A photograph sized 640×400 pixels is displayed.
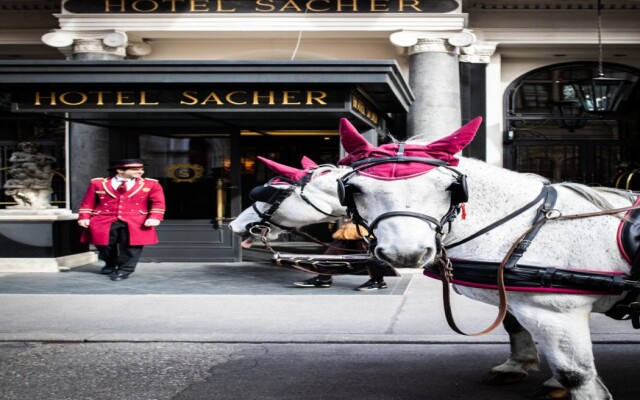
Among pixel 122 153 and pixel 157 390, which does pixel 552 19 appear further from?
pixel 157 390

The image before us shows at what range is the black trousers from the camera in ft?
34.6

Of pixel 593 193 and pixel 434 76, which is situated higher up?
pixel 434 76

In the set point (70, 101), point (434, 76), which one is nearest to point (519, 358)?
point (70, 101)

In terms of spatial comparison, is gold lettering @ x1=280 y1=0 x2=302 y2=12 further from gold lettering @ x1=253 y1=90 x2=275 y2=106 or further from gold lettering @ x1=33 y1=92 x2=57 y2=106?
gold lettering @ x1=33 y1=92 x2=57 y2=106

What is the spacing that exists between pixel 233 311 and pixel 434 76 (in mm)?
6395

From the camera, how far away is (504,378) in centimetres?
471

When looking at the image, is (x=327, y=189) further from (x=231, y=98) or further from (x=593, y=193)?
(x=231, y=98)

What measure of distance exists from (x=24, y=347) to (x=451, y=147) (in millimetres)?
4635

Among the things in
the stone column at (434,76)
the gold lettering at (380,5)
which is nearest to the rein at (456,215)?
the stone column at (434,76)

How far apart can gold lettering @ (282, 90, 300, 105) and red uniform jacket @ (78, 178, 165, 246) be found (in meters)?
2.51

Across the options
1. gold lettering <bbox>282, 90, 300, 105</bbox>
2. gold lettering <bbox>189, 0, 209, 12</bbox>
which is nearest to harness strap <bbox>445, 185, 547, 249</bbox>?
gold lettering <bbox>282, 90, 300, 105</bbox>

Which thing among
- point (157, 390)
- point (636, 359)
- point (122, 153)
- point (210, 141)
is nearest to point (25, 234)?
point (122, 153)

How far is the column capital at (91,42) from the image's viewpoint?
12.3 m

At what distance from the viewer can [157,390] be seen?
15.8ft
